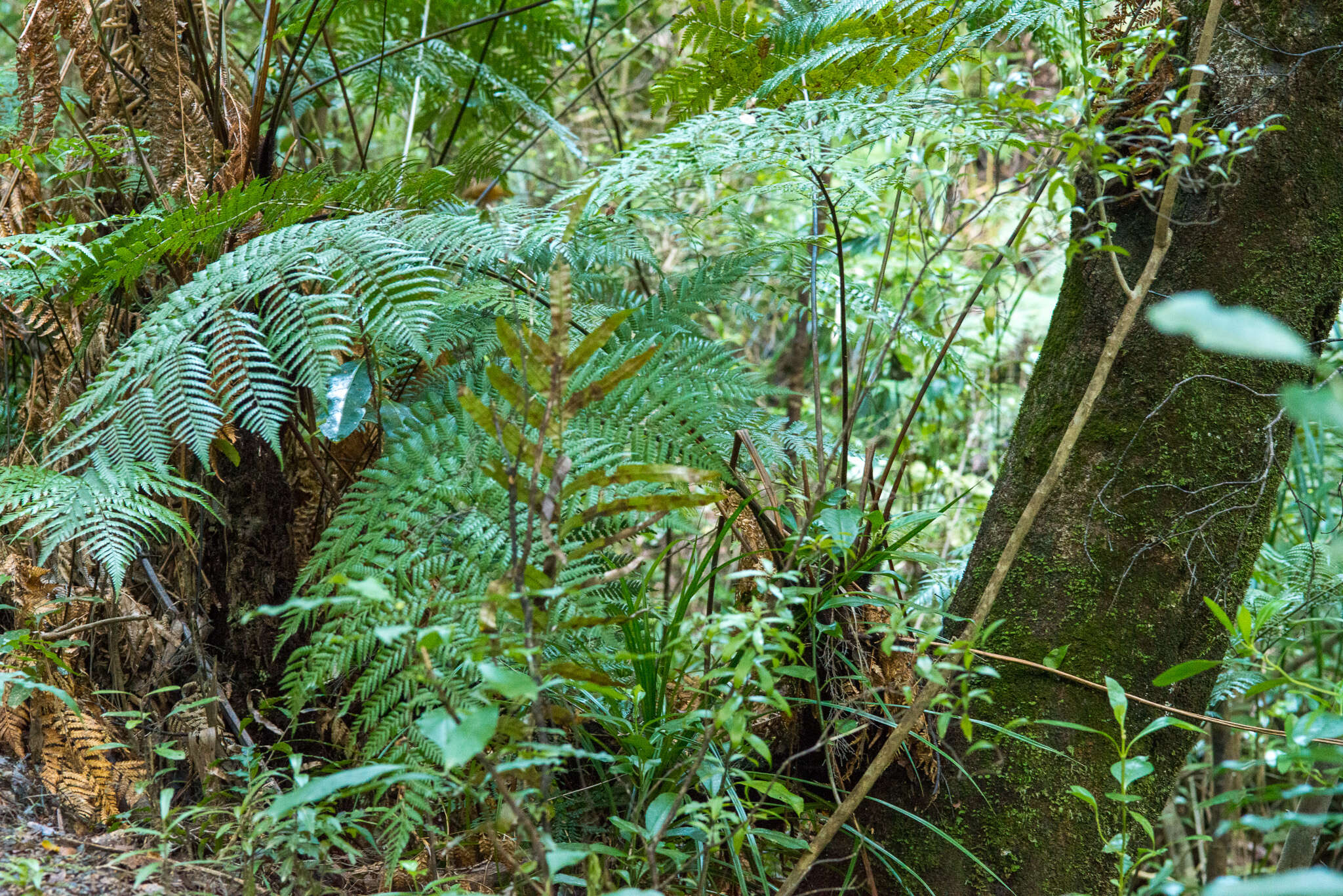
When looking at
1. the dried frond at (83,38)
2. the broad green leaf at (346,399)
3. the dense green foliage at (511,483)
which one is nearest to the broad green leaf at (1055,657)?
the dense green foliage at (511,483)

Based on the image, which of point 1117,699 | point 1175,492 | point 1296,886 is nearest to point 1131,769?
point 1117,699

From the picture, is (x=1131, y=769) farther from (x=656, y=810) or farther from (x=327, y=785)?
(x=327, y=785)

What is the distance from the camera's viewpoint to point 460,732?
30.3 inches

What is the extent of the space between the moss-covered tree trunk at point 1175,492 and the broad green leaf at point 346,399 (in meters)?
1.02

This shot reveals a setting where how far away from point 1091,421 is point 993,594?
1.26ft

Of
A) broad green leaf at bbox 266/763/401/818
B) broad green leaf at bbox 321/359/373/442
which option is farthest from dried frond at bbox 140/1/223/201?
broad green leaf at bbox 266/763/401/818

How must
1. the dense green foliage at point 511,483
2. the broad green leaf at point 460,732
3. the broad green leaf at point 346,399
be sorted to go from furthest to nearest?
the broad green leaf at point 346,399, the dense green foliage at point 511,483, the broad green leaf at point 460,732

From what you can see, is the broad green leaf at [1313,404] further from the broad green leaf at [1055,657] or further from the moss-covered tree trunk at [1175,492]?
the moss-covered tree trunk at [1175,492]

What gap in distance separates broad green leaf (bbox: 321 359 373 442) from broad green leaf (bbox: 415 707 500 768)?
73cm

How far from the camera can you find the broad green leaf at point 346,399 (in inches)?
56.9

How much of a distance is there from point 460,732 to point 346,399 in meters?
0.86

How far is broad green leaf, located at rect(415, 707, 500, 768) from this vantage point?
0.74 meters

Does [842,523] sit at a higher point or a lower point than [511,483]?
lower

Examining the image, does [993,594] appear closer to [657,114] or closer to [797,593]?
[797,593]
